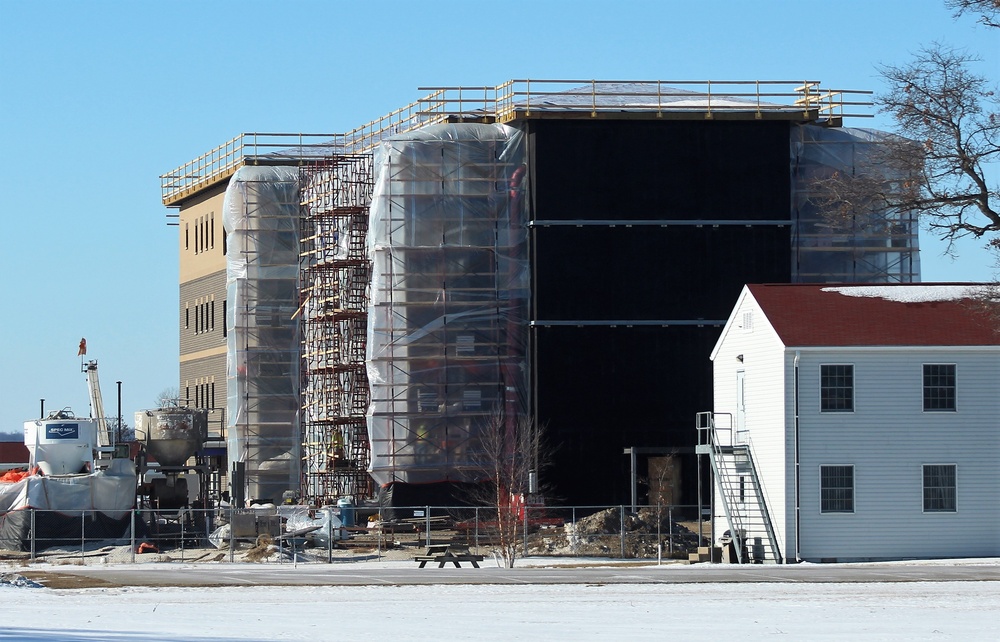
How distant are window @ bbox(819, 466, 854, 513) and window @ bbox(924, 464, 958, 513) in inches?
82.6

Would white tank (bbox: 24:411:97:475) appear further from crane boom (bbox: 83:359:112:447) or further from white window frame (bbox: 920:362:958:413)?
white window frame (bbox: 920:362:958:413)

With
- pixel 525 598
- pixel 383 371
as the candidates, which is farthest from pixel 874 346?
pixel 383 371

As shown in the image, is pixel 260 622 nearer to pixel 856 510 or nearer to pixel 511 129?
pixel 856 510

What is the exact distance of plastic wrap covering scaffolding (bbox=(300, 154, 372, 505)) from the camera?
70.6 metres

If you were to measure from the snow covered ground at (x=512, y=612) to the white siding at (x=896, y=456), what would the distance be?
10814 mm

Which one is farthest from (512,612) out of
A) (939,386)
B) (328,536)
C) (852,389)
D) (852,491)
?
A: (328,536)

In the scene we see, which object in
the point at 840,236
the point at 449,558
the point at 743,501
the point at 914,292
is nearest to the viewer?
the point at 449,558

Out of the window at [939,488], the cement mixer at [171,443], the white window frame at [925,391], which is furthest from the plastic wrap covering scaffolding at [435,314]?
the window at [939,488]

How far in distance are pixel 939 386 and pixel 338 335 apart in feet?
98.5

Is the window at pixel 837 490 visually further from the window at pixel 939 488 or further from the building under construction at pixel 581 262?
the building under construction at pixel 581 262

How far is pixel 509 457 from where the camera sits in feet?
211

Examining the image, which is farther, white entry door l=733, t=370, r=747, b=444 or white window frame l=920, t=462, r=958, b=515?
white entry door l=733, t=370, r=747, b=444

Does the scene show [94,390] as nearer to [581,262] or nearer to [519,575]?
[581,262]

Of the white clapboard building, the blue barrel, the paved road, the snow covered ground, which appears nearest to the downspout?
the white clapboard building
